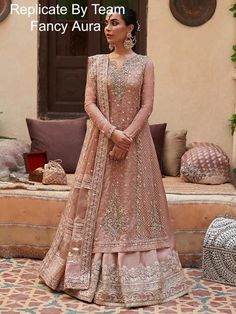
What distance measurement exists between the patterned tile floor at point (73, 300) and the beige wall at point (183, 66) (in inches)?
92.8

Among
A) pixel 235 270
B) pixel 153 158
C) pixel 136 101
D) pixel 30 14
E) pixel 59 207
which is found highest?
pixel 30 14

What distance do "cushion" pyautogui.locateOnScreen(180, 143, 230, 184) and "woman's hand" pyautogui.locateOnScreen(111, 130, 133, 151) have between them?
1917 millimetres

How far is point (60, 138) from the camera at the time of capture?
20.4 feet

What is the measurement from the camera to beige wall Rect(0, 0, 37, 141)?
21.8 feet

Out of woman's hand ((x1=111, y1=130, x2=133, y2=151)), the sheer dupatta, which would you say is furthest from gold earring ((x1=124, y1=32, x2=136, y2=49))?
woman's hand ((x1=111, y1=130, x2=133, y2=151))

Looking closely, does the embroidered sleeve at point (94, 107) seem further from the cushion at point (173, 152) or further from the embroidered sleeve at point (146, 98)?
the cushion at point (173, 152)

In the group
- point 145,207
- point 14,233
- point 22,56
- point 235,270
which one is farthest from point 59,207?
point 22,56

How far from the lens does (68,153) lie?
6148mm

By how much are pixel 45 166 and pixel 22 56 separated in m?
1.69

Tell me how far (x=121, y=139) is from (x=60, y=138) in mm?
2384

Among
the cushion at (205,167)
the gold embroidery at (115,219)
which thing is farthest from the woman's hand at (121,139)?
the cushion at (205,167)

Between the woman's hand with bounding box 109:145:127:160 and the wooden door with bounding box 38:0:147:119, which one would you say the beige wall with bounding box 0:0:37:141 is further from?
the woman's hand with bounding box 109:145:127:160

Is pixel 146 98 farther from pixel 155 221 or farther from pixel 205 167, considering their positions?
pixel 205 167

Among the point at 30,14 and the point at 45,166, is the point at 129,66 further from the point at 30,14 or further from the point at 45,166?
the point at 30,14
